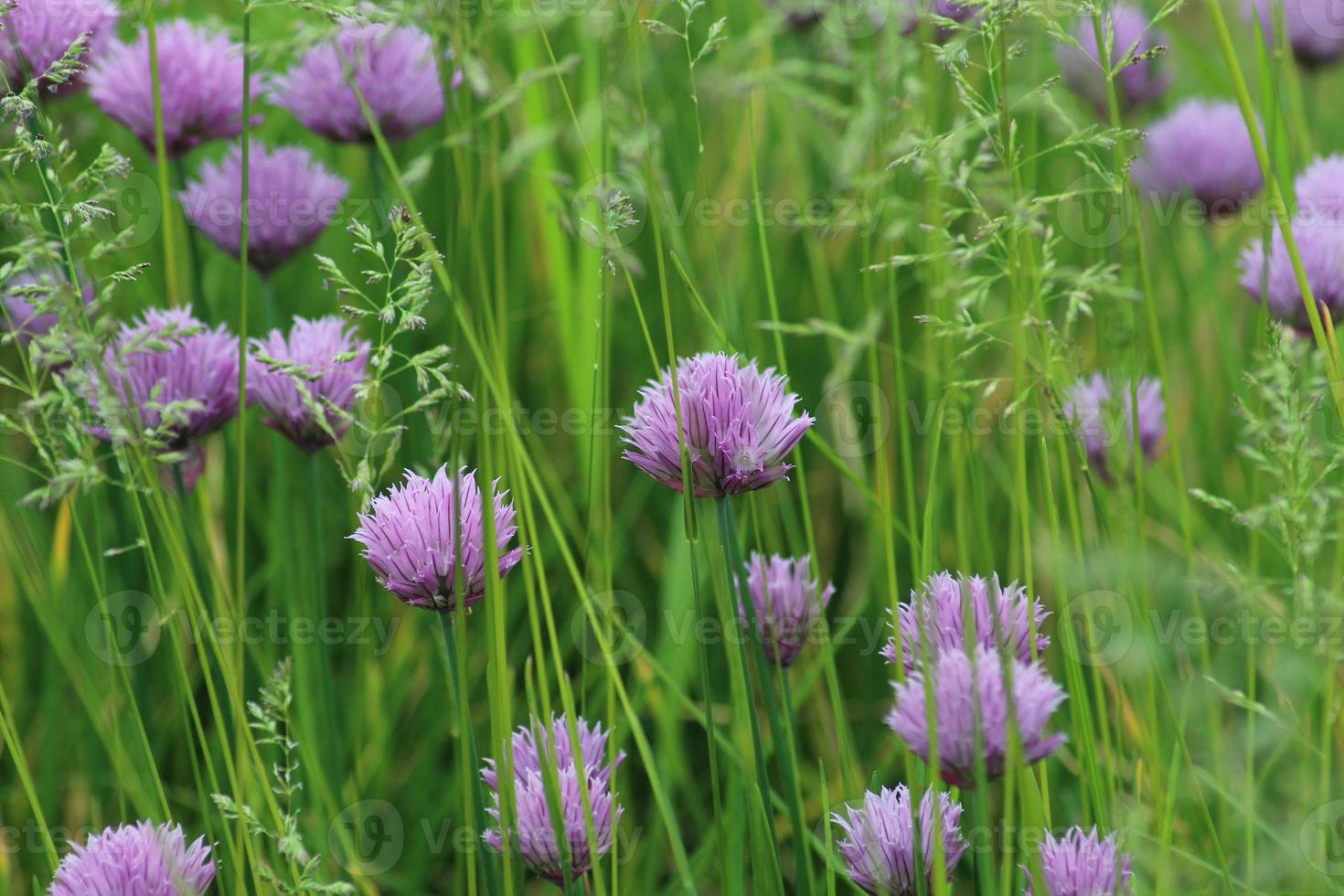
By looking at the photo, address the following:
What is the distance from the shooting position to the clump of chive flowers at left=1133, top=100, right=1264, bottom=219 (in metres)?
1.46

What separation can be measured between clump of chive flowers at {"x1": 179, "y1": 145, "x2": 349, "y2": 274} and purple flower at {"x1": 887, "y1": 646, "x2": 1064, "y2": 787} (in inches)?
31.8

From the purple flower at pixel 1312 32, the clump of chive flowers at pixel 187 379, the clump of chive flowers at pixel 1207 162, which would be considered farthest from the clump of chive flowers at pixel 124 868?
the purple flower at pixel 1312 32

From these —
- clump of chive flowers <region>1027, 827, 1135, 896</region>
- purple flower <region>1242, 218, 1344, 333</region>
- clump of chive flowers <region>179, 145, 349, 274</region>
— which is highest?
clump of chive flowers <region>179, 145, 349, 274</region>

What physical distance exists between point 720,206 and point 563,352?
0.39 metres

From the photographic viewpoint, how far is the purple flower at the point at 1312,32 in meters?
1.63

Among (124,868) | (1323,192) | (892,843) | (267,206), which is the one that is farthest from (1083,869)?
(267,206)

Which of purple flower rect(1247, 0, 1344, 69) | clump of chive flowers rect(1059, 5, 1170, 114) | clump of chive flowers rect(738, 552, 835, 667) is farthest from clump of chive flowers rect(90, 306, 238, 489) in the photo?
purple flower rect(1247, 0, 1344, 69)

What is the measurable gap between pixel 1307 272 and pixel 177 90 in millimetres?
1007

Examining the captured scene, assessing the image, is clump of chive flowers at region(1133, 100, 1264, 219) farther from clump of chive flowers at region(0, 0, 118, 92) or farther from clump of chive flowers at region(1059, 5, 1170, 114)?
clump of chive flowers at region(0, 0, 118, 92)

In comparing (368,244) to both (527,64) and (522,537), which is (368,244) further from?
(527,64)

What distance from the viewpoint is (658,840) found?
988mm

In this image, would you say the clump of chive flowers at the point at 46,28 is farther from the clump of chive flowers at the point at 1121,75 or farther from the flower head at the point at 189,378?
the clump of chive flowers at the point at 1121,75

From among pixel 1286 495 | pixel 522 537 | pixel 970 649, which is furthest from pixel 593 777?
pixel 1286 495

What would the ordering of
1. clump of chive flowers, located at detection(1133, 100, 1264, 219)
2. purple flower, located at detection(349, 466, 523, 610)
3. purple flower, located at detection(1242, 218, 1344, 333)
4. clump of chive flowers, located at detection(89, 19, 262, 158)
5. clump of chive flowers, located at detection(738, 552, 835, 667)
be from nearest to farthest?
1. purple flower, located at detection(349, 466, 523, 610)
2. clump of chive flowers, located at detection(738, 552, 835, 667)
3. purple flower, located at detection(1242, 218, 1344, 333)
4. clump of chive flowers, located at detection(89, 19, 262, 158)
5. clump of chive flowers, located at detection(1133, 100, 1264, 219)
